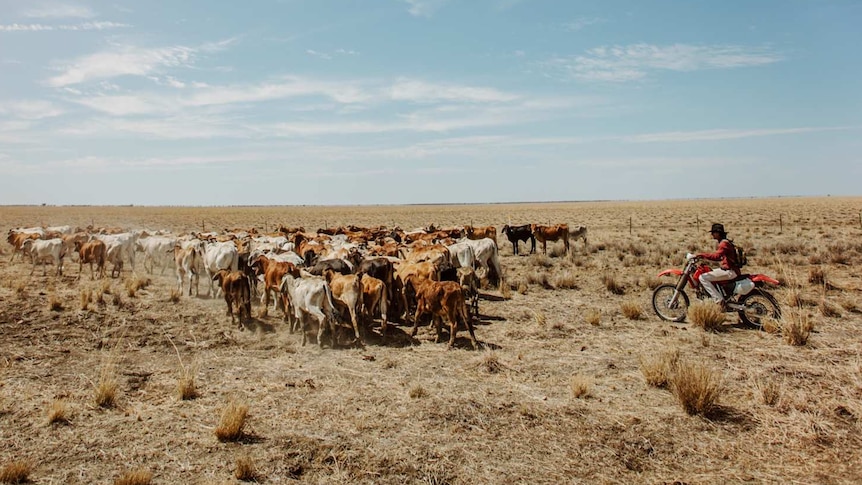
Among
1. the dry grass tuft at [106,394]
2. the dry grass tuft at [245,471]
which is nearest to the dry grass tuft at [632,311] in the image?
the dry grass tuft at [245,471]

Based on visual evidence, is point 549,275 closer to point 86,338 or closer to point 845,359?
point 845,359

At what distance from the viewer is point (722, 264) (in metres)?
10.8

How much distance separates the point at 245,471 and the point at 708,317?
9473 mm

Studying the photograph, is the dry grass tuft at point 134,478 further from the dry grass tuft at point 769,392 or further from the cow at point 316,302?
the dry grass tuft at point 769,392

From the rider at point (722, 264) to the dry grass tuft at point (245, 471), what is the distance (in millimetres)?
9502

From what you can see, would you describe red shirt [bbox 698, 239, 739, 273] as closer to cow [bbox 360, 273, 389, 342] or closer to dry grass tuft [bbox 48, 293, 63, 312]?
cow [bbox 360, 273, 389, 342]

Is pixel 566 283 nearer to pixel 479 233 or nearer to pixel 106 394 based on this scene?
pixel 479 233

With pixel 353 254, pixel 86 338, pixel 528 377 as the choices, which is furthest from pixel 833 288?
pixel 86 338

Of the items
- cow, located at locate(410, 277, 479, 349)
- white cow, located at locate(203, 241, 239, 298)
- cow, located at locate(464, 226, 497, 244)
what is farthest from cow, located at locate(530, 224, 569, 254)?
cow, located at locate(410, 277, 479, 349)

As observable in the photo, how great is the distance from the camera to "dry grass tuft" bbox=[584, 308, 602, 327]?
446 inches

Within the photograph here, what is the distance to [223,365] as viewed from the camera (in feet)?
28.8

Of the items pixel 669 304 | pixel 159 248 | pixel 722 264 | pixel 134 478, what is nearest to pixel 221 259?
pixel 159 248

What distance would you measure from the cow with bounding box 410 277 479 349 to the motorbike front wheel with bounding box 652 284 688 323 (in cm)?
486

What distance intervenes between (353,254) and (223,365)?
21.1 feet
